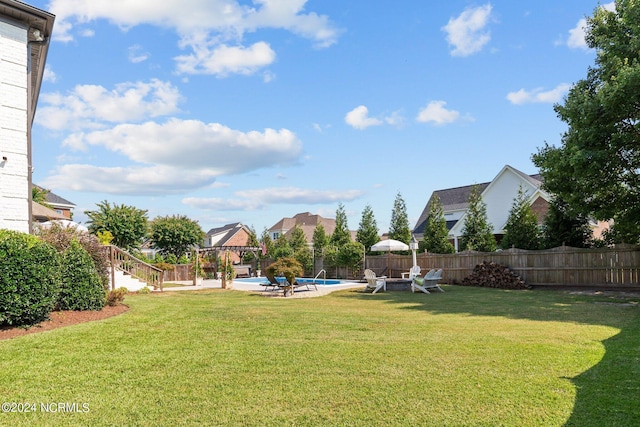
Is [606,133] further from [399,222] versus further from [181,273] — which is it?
[181,273]

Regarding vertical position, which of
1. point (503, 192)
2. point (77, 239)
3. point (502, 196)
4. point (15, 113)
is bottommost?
point (77, 239)

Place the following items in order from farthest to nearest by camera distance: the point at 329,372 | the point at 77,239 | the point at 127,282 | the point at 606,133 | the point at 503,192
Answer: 1. the point at 503,192
2. the point at 127,282
3. the point at 606,133
4. the point at 77,239
5. the point at 329,372

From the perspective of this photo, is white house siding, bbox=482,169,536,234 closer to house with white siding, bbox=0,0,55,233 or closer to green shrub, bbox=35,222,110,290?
green shrub, bbox=35,222,110,290

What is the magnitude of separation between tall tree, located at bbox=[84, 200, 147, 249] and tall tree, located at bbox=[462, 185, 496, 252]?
21134 mm

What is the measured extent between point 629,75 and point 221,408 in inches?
567

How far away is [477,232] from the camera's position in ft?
75.9

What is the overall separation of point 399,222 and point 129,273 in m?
17.8

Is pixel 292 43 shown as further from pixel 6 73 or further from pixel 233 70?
pixel 6 73

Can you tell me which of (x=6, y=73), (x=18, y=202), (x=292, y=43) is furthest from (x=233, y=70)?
(x=18, y=202)

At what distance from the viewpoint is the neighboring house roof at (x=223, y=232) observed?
56.9m

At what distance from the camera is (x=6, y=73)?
10195 mm

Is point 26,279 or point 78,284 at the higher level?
point 26,279

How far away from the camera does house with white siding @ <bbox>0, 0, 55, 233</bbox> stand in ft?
32.6

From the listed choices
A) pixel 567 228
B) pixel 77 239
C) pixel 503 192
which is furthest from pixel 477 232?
pixel 77 239
